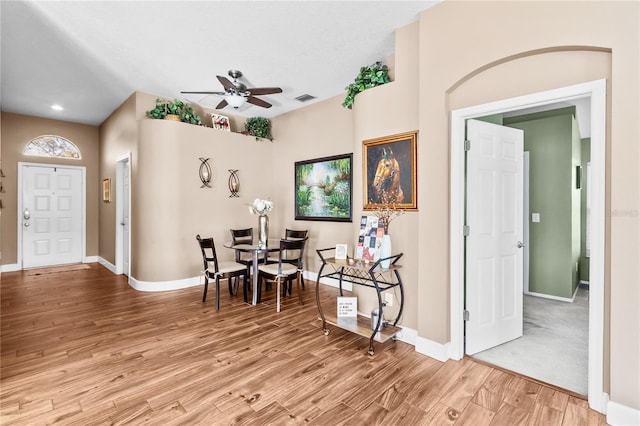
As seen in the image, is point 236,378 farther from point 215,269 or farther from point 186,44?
point 186,44

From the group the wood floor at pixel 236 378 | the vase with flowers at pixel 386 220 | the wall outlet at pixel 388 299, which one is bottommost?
the wood floor at pixel 236 378

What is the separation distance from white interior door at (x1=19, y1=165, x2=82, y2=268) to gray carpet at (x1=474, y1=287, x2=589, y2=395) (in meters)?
7.99

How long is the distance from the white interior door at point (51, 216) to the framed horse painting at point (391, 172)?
680 centimetres

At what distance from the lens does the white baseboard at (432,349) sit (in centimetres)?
268

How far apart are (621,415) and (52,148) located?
9.17 metres

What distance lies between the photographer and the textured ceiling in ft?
9.38

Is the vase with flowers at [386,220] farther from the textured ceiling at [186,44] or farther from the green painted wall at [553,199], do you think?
the green painted wall at [553,199]

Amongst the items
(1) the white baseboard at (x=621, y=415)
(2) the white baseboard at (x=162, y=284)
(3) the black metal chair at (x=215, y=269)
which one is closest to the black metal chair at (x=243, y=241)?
(3) the black metal chair at (x=215, y=269)

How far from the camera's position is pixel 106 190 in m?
6.48

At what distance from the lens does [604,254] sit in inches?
77.4

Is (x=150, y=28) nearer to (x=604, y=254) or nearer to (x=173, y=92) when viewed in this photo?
(x=173, y=92)

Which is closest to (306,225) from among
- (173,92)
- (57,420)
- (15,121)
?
(173,92)

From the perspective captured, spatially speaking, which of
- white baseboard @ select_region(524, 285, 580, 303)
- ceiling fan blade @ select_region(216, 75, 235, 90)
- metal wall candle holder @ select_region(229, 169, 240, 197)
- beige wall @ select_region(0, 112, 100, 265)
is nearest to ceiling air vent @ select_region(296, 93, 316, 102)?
ceiling fan blade @ select_region(216, 75, 235, 90)

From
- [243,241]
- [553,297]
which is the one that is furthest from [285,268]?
[553,297]
